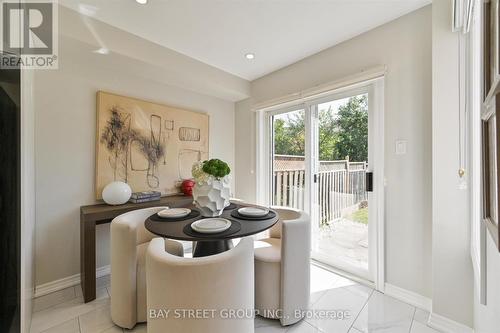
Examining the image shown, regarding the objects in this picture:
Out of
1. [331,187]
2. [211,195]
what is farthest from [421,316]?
[211,195]

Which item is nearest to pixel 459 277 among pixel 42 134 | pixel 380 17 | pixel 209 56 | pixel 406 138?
pixel 406 138

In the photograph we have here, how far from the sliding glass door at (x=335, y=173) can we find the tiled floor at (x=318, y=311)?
1.18 ft

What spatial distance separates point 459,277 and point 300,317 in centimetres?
118

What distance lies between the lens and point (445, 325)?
5.21 feet

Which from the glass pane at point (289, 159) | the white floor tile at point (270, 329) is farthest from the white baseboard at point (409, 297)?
the glass pane at point (289, 159)

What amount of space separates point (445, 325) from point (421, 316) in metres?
0.17

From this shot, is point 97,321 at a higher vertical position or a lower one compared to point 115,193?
lower

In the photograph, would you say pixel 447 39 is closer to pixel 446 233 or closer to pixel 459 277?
pixel 446 233

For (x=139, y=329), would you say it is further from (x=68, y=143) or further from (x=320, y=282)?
(x=68, y=143)

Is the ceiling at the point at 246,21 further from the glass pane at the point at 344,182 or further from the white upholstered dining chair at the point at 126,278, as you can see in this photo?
the white upholstered dining chair at the point at 126,278

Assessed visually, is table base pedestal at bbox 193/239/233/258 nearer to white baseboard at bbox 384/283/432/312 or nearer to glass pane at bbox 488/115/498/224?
glass pane at bbox 488/115/498/224

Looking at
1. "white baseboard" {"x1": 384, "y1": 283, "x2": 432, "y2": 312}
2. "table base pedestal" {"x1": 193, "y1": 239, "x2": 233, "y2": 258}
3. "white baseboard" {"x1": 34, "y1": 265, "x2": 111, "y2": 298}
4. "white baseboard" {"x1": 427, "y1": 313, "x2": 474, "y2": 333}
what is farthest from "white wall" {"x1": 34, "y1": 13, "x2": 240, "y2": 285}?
"white baseboard" {"x1": 427, "y1": 313, "x2": 474, "y2": 333}

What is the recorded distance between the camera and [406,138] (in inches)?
76.3

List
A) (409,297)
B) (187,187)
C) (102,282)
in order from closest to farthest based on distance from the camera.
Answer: (409,297) < (102,282) < (187,187)
